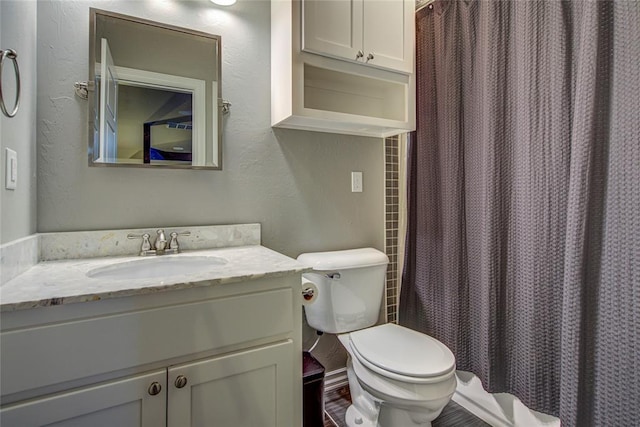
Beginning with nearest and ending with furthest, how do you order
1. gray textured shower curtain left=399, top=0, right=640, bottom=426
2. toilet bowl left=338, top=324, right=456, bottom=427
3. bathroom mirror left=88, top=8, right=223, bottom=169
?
1. gray textured shower curtain left=399, top=0, right=640, bottom=426
2. toilet bowl left=338, top=324, right=456, bottom=427
3. bathroom mirror left=88, top=8, right=223, bottom=169

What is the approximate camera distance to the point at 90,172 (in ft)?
3.93

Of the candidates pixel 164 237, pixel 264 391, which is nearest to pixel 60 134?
pixel 164 237

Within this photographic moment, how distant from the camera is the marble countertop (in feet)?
→ 2.37

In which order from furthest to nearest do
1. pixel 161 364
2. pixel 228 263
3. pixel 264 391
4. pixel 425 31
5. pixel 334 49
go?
1. pixel 425 31
2. pixel 334 49
3. pixel 228 263
4. pixel 264 391
5. pixel 161 364

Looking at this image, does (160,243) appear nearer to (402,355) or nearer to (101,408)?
(101,408)

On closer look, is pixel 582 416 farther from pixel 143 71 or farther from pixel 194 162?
pixel 143 71

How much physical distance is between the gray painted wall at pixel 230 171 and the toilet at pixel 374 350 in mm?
225

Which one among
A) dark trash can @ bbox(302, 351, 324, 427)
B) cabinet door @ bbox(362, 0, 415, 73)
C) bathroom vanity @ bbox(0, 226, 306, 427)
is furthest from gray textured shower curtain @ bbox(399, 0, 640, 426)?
bathroom vanity @ bbox(0, 226, 306, 427)

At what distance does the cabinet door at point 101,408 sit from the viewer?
72cm

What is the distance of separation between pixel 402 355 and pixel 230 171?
3.51 ft

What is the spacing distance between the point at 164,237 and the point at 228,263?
0.35 metres

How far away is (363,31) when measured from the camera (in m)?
1.40

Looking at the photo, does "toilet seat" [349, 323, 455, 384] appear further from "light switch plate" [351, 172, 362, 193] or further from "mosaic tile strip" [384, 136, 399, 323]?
"light switch plate" [351, 172, 362, 193]

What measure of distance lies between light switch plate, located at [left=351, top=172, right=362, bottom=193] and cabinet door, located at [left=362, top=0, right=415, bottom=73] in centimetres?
57
